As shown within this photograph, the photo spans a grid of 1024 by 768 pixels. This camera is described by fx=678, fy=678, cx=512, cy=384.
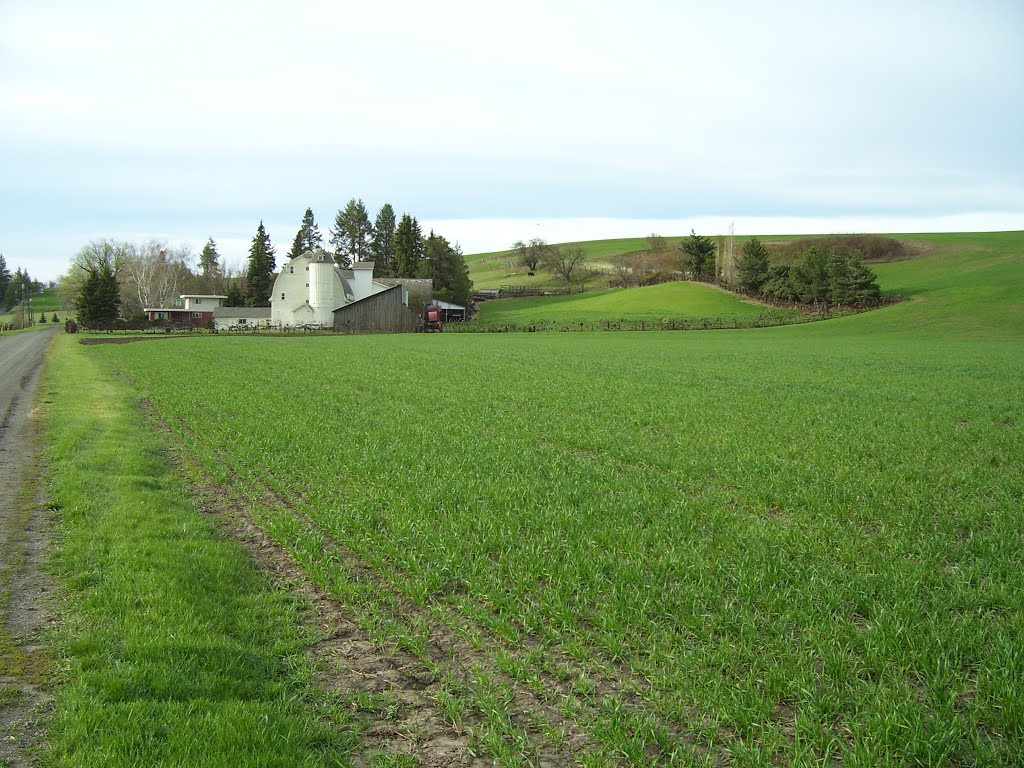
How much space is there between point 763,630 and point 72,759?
15.8 feet

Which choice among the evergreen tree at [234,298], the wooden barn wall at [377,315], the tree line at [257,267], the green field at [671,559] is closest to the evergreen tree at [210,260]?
the tree line at [257,267]

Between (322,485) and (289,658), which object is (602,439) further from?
(289,658)

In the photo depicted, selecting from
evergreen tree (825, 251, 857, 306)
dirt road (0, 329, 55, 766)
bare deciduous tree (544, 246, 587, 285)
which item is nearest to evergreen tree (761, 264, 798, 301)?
evergreen tree (825, 251, 857, 306)

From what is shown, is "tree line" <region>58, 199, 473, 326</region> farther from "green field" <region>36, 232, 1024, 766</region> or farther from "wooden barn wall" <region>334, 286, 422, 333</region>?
"green field" <region>36, 232, 1024, 766</region>

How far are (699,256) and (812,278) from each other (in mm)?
33101

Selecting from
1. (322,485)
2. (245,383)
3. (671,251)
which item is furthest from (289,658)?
(671,251)

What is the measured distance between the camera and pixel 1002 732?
414cm

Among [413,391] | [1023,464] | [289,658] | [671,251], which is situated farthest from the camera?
[671,251]

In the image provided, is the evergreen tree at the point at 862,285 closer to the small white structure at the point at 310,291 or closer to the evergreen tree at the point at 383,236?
the small white structure at the point at 310,291

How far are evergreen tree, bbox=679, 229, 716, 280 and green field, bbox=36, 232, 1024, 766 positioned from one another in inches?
3663

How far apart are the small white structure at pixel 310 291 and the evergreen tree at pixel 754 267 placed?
4639 centimetres

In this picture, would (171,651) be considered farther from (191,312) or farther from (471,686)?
(191,312)

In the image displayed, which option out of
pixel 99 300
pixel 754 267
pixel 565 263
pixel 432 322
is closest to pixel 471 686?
pixel 432 322

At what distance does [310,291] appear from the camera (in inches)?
3465
